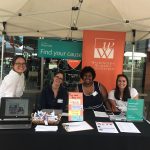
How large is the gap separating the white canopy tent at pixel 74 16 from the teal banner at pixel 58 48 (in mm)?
229

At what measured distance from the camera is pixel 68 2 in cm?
355

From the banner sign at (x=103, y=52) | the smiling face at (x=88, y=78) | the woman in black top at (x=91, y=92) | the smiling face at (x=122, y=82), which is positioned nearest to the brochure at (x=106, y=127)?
the woman in black top at (x=91, y=92)

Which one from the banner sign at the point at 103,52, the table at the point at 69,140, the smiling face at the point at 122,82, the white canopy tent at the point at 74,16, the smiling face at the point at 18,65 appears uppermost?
the white canopy tent at the point at 74,16

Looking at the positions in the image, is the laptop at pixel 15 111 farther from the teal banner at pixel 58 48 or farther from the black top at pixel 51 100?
the teal banner at pixel 58 48

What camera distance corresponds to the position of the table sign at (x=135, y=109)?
8.81ft

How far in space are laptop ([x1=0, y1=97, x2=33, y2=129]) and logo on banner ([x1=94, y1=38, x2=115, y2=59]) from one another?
2009 mm

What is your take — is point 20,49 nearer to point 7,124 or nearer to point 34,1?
Answer: point 34,1

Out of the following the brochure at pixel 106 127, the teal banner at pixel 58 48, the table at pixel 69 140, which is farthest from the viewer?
the teal banner at pixel 58 48

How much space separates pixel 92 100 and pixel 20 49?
3.80 meters

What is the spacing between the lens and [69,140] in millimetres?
2270

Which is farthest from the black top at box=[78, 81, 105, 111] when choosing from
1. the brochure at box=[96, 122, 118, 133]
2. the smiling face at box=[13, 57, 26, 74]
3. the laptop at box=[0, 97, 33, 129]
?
the laptop at box=[0, 97, 33, 129]

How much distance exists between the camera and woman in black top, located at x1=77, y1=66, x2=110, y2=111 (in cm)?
353

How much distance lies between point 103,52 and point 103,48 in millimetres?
65

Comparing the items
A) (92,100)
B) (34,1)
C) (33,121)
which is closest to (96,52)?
(92,100)
